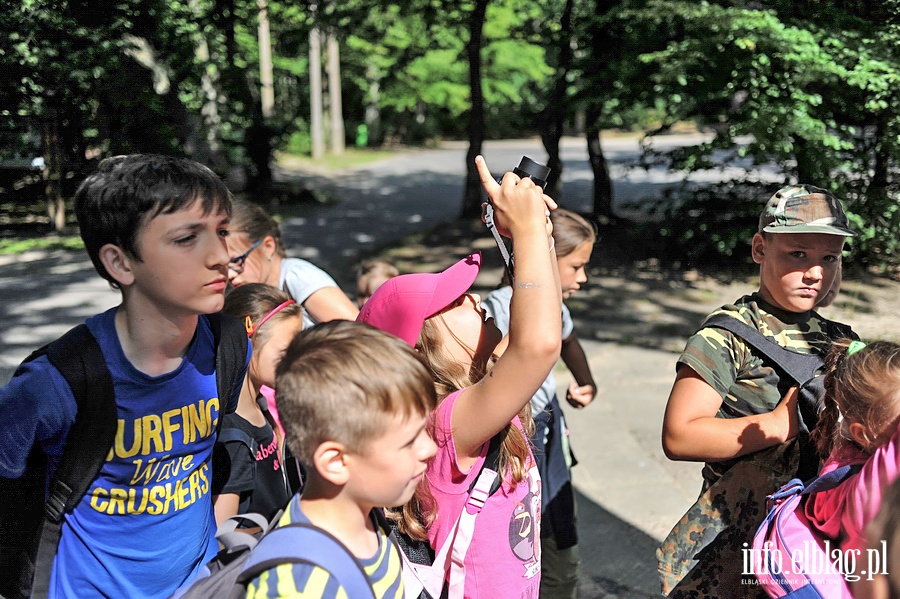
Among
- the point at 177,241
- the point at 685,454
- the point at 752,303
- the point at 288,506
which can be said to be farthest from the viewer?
the point at 752,303

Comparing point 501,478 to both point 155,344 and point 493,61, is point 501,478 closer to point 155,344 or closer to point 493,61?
point 155,344

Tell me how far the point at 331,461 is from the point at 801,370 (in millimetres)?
1370

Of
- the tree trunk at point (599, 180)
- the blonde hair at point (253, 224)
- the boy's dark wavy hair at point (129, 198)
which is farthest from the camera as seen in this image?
the tree trunk at point (599, 180)

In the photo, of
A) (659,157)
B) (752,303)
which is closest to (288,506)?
(752,303)

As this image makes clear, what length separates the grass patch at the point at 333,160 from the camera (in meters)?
23.7

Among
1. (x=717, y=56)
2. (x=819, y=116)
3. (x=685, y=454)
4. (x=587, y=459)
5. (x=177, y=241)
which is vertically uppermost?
(x=717, y=56)

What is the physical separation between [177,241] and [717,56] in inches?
262

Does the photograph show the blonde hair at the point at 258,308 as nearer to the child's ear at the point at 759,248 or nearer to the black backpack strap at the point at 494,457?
the black backpack strap at the point at 494,457

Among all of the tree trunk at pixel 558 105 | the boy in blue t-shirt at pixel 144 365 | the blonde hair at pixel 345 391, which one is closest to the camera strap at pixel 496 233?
the blonde hair at pixel 345 391

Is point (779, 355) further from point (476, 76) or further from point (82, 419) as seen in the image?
point (476, 76)

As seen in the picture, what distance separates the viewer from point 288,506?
1595 mm

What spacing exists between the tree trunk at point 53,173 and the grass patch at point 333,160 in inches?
508

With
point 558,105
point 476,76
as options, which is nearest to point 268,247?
point 558,105

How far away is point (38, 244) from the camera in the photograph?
828 cm
